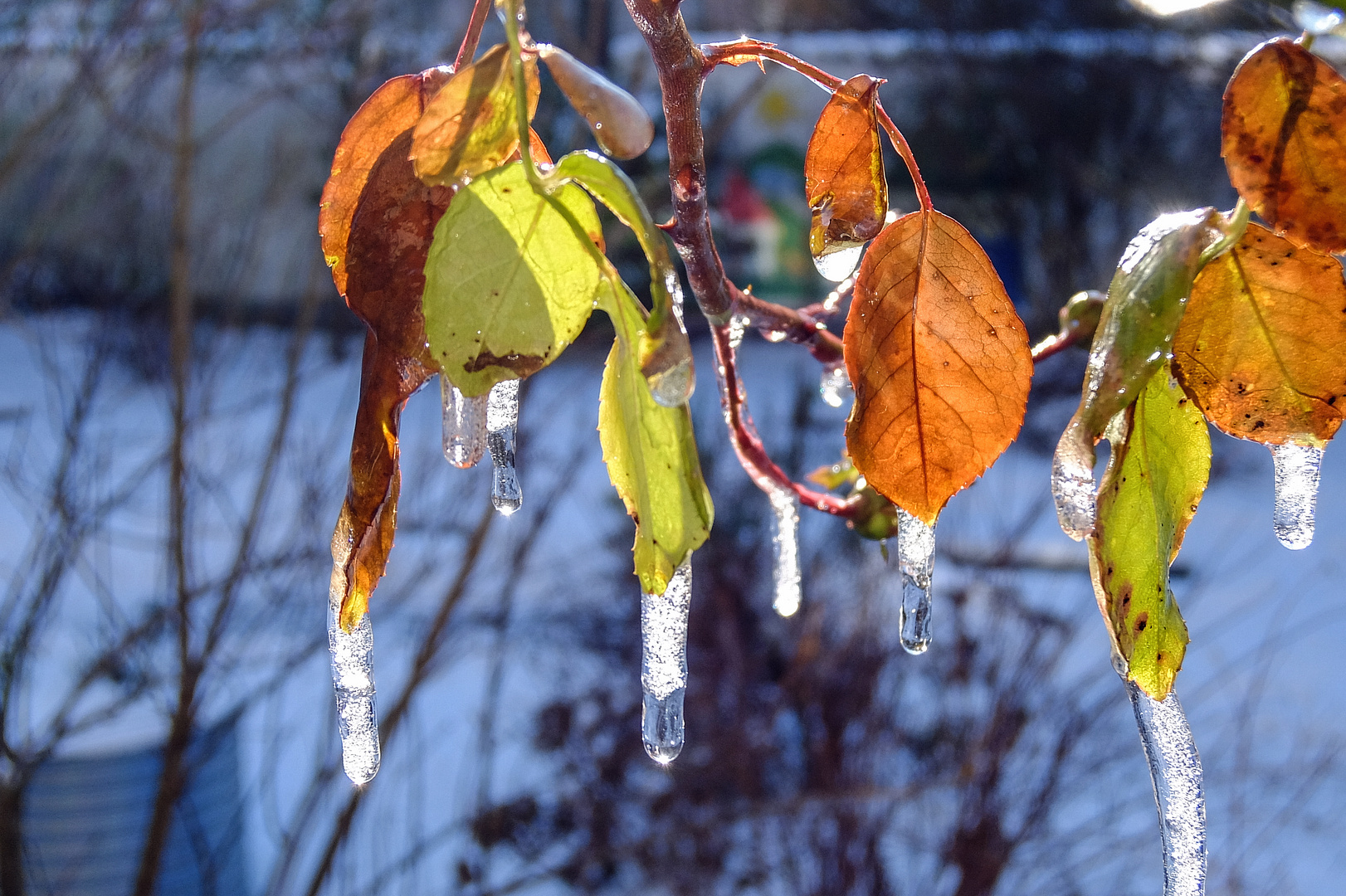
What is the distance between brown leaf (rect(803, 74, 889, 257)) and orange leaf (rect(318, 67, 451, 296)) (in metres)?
0.10

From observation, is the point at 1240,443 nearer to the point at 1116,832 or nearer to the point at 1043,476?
the point at 1043,476

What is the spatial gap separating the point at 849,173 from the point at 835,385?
20 cm

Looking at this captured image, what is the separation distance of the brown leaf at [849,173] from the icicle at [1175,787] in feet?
0.43

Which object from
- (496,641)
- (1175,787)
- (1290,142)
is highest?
(496,641)

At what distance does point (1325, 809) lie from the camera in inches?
90.4

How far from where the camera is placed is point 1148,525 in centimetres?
23

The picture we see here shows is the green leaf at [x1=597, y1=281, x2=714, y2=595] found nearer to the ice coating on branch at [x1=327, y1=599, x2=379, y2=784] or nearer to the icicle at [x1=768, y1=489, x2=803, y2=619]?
the ice coating on branch at [x1=327, y1=599, x2=379, y2=784]

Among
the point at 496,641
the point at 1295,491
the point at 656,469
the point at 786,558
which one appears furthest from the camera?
the point at 496,641

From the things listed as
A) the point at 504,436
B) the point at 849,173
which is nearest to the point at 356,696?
the point at 504,436

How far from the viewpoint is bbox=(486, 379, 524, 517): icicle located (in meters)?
0.28

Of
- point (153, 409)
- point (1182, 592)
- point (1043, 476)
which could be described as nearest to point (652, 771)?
point (1182, 592)

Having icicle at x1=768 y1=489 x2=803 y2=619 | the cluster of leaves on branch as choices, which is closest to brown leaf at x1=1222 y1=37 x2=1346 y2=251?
the cluster of leaves on branch

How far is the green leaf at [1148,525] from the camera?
0.23 metres

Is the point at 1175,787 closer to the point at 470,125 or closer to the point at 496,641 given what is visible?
the point at 470,125
